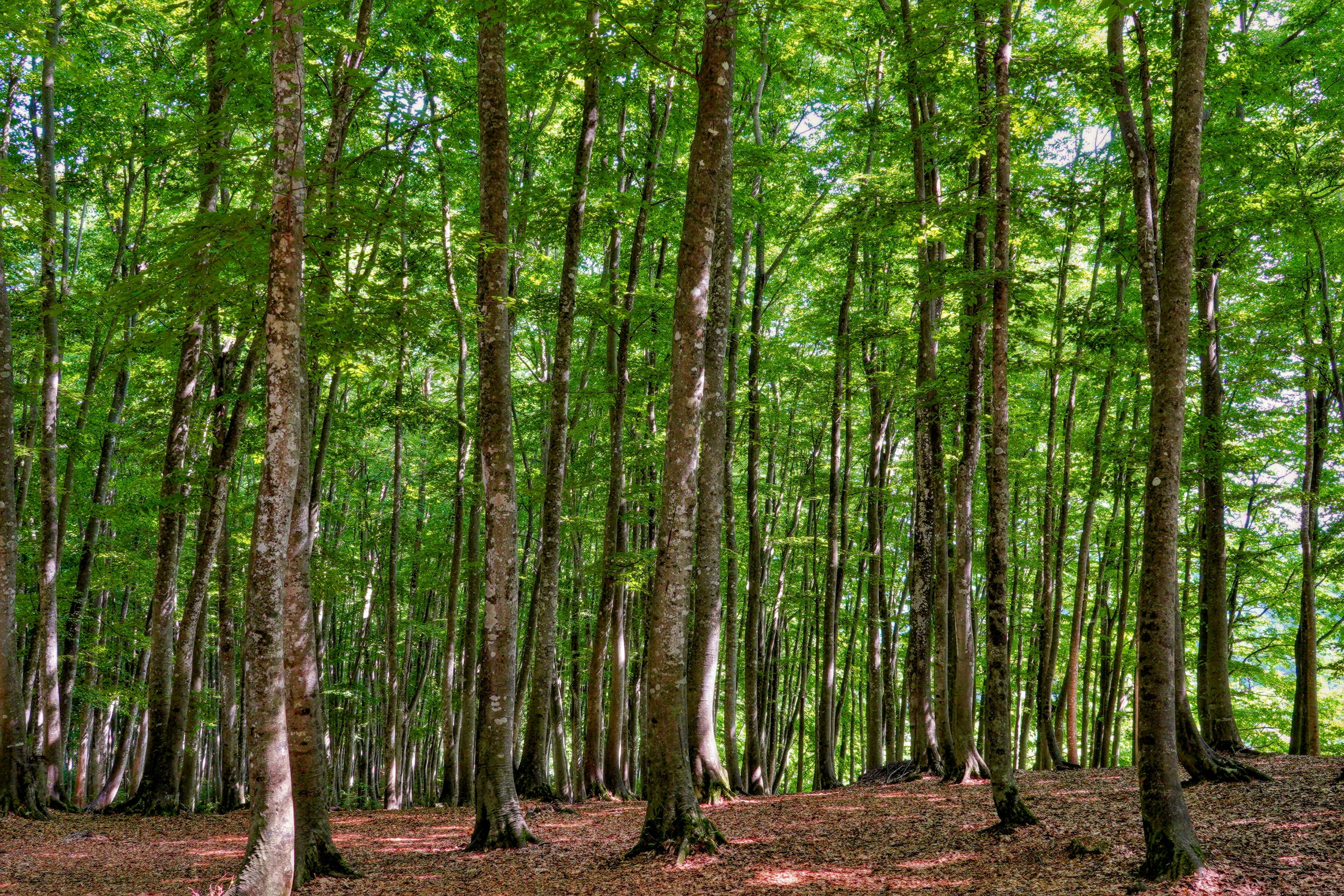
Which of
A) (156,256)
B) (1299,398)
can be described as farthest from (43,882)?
(1299,398)

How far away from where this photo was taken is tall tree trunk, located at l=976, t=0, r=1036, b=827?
25.2 feet

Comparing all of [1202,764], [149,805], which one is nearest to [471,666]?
[149,805]

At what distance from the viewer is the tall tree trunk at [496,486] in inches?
329

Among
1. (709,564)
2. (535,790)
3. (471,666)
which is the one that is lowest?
(535,790)

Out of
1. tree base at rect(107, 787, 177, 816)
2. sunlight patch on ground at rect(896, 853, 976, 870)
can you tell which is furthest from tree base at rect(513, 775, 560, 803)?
sunlight patch on ground at rect(896, 853, 976, 870)

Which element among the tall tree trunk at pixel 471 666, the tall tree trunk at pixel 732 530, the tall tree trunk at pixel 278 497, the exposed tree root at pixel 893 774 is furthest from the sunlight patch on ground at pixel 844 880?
the tall tree trunk at pixel 471 666

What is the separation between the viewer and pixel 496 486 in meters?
8.55

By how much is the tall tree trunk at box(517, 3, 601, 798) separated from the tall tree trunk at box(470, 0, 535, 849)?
7.73ft

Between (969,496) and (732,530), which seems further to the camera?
(732,530)

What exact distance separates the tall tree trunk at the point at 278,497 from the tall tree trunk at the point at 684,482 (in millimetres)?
2960

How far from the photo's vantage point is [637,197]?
13.0 metres

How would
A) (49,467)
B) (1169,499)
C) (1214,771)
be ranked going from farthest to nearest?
(49,467) < (1214,771) < (1169,499)

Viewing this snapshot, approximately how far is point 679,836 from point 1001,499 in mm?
4305

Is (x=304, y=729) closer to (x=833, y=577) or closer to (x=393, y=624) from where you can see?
(x=393, y=624)
